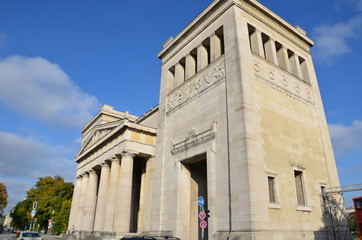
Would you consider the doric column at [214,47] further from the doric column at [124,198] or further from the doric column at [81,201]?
the doric column at [81,201]

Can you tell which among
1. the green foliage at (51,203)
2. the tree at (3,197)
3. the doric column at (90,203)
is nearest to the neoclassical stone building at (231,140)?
the doric column at (90,203)

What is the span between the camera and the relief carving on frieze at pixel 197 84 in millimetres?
23714

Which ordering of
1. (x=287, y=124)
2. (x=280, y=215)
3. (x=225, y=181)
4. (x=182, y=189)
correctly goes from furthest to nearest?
(x=182, y=189)
(x=287, y=124)
(x=225, y=181)
(x=280, y=215)

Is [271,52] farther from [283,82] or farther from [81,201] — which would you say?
[81,201]

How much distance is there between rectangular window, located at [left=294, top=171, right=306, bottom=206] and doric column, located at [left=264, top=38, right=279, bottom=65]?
994 cm

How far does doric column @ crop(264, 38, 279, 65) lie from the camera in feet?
82.8

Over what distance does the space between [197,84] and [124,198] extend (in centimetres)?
1309

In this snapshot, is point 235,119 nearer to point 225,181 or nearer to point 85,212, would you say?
point 225,181

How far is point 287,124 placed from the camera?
22.6 m

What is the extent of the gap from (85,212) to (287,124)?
28.2m

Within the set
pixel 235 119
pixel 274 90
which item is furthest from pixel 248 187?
pixel 274 90

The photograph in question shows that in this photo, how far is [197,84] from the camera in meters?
26.0

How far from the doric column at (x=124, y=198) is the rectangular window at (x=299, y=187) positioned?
1537 cm

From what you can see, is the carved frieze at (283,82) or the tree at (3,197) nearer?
the carved frieze at (283,82)
